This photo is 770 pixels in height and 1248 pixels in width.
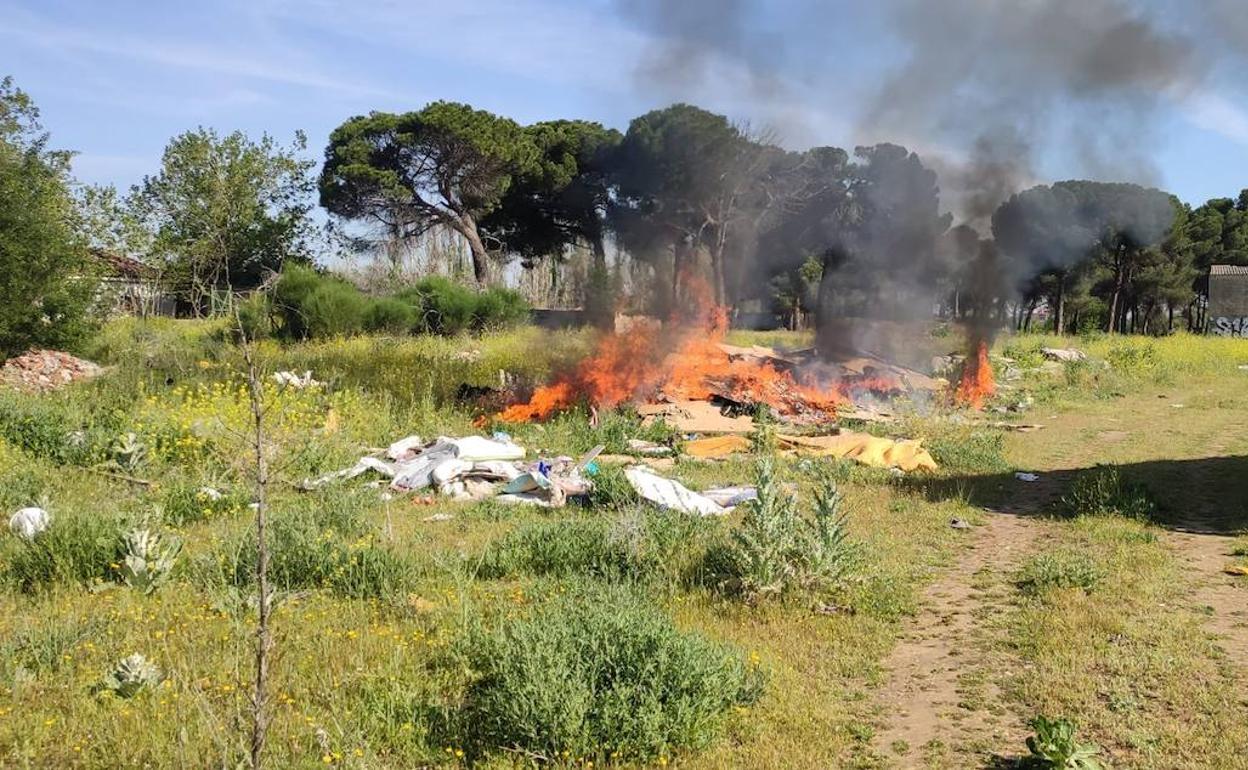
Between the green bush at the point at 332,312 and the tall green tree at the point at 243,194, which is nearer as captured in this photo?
the green bush at the point at 332,312

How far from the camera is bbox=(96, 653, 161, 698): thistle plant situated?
4.29 metres

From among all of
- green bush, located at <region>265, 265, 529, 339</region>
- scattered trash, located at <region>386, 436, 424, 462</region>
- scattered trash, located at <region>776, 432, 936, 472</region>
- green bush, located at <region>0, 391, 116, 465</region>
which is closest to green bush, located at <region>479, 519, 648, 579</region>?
scattered trash, located at <region>386, 436, 424, 462</region>

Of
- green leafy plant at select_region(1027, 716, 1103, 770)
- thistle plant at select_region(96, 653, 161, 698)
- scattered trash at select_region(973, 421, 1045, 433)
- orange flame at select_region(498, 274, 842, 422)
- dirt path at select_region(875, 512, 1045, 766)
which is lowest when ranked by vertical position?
thistle plant at select_region(96, 653, 161, 698)

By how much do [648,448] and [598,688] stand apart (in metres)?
8.12

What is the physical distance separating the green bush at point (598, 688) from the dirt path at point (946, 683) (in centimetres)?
77

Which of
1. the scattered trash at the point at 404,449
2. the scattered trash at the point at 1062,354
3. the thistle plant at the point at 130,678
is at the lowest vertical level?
the thistle plant at the point at 130,678

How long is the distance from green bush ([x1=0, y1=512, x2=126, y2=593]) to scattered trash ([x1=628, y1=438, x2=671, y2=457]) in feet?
22.4

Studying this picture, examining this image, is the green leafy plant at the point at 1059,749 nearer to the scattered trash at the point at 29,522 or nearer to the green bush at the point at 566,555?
the green bush at the point at 566,555

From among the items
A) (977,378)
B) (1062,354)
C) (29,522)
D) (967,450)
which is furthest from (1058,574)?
(1062,354)

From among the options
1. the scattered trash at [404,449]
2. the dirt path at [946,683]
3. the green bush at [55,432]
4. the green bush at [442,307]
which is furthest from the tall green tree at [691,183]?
the dirt path at [946,683]

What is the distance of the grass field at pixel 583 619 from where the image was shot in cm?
398

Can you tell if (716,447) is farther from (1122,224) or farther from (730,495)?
(1122,224)

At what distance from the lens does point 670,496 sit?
8383 mm

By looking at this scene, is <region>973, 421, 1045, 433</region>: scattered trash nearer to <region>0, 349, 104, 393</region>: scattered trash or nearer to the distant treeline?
the distant treeline
